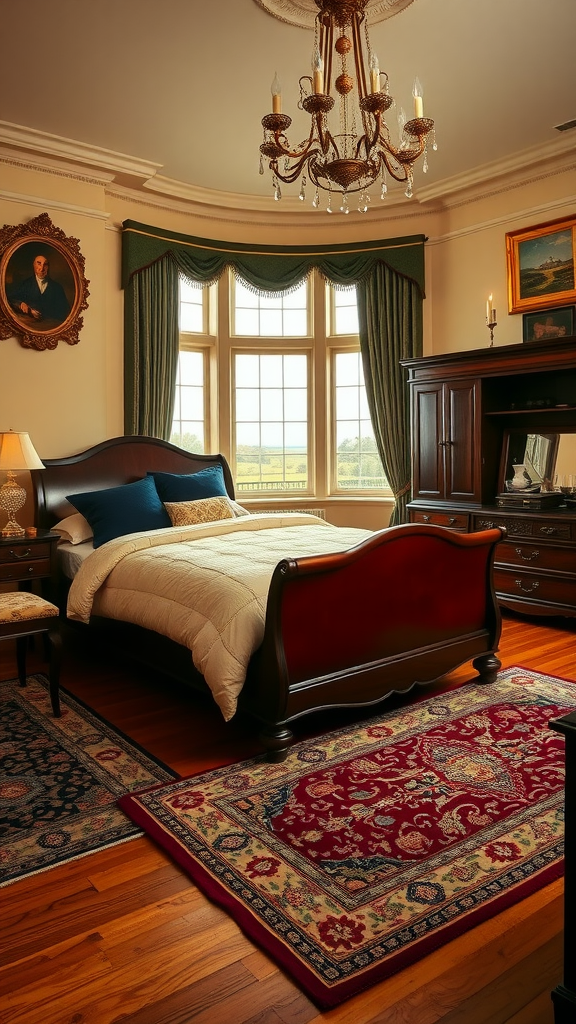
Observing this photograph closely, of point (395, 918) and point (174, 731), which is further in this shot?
point (174, 731)

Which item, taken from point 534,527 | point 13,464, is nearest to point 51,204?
point 13,464

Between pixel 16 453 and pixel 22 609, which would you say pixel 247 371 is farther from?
pixel 22 609

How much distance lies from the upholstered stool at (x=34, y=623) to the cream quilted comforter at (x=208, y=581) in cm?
34

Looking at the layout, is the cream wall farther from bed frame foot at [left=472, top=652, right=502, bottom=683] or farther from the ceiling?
bed frame foot at [left=472, top=652, right=502, bottom=683]

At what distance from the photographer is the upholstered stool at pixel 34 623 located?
126 inches

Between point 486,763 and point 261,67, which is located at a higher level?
point 261,67

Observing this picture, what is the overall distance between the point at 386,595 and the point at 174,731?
105 cm


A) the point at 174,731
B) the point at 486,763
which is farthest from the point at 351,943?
the point at 174,731

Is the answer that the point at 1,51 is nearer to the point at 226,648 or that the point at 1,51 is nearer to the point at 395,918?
the point at 226,648

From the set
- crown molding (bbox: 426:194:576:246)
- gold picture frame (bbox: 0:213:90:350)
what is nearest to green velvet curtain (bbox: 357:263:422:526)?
crown molding (bbox: 426:194:576:246)

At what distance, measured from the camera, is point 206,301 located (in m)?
6.00

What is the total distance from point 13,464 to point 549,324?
3.59m

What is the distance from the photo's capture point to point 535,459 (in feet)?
16.3

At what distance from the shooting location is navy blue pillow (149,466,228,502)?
192 inches
